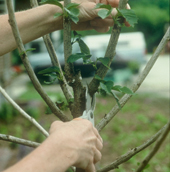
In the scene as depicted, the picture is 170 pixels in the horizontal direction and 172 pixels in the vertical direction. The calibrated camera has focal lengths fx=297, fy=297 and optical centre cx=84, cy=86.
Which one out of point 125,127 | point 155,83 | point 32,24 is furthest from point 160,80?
point 32,24

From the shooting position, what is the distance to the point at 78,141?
2.81 ft

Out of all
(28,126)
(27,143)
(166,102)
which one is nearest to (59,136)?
(27,143)

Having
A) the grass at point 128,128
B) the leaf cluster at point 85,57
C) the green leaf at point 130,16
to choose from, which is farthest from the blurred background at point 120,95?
the green leaf at point 130,16

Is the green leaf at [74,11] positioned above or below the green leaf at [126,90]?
above

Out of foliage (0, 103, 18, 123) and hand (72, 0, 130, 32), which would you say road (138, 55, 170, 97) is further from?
hand (72, 0, 130, 32)

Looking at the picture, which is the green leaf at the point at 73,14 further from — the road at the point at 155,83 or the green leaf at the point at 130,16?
the road at the point at 155,83

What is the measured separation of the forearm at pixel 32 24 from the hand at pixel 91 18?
0.10 m

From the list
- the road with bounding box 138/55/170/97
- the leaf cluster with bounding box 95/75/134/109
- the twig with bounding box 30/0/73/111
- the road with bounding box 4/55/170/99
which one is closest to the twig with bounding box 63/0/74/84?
the twig with bounding box 30/0/73/111

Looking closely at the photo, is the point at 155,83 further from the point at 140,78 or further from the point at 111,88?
the point at 111,88

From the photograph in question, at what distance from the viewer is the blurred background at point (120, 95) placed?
3557mm

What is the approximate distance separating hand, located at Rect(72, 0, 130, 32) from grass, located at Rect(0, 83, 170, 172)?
2.18 meters

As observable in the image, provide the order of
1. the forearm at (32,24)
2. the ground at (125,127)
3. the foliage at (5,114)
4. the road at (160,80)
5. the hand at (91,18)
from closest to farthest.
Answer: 1. the hand at (91,18)
2. the forearm at (32,24)
3. the ground at (125,127)
4. the foliage at (5,114)
5. the road at (160,80)

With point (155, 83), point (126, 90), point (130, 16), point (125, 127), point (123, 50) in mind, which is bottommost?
point (155, 83)

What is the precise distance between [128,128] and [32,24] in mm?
3431
